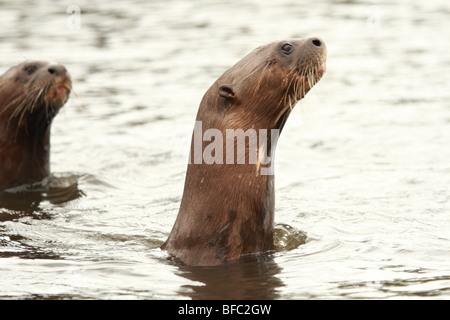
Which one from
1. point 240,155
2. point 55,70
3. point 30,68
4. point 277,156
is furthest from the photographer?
point 277,156

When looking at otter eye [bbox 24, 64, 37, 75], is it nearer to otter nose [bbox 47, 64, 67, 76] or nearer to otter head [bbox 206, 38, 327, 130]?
otter nose [bbox 47, 64, 67, 76]

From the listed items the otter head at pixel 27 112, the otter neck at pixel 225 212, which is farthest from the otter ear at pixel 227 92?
the otter head at pixel 27 112

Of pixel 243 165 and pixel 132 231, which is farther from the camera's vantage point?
pixel 132 231

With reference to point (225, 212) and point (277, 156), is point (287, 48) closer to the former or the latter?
point (225, 212)

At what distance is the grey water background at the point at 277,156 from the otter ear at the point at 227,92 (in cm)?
73

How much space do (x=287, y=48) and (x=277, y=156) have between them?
15.2 feet

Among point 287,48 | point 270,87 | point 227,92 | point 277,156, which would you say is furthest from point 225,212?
point 277,156

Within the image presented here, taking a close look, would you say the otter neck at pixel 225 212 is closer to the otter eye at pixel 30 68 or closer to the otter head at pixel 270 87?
the otter head at pixel 270 87

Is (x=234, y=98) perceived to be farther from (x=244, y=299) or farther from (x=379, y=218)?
(x=379, y=218)

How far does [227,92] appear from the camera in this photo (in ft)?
23.0

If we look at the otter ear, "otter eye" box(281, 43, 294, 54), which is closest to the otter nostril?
"otter eye" box(281, 43, 294, 54)

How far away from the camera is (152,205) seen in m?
9.88

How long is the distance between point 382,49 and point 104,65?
16.1 feet
